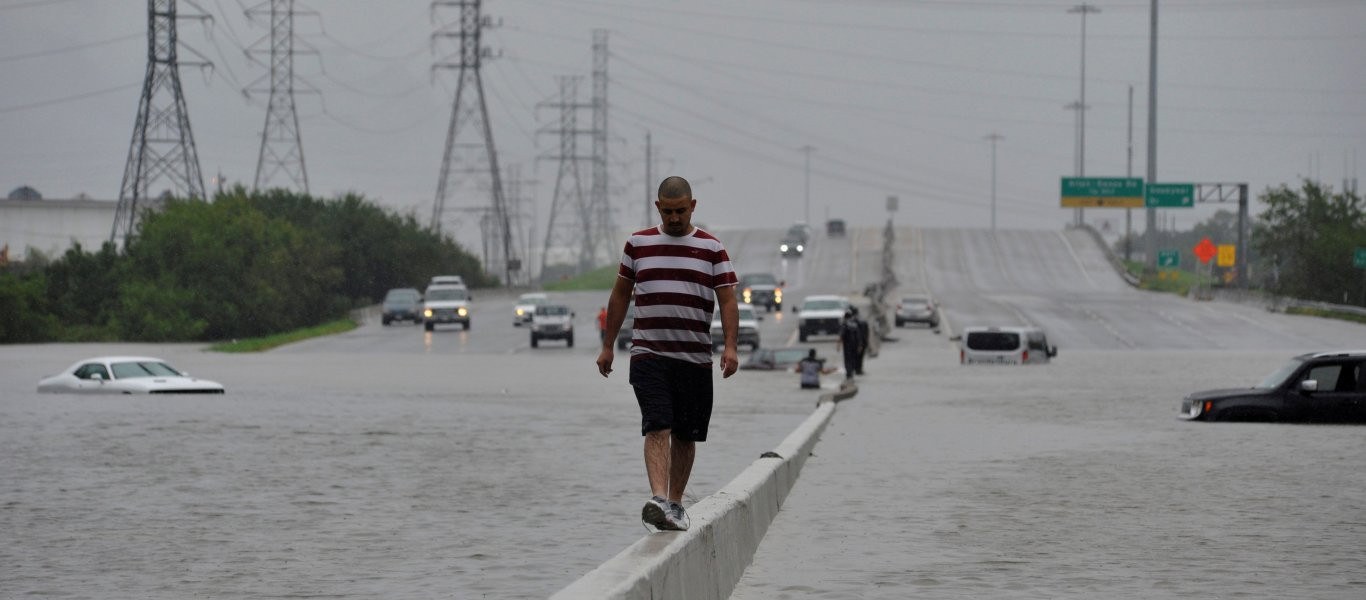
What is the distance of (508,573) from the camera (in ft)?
36.2

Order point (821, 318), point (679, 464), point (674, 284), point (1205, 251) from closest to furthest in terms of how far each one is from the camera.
→ point (674, 284) < point (679, 464) < point (821, 318) < point (1205, 251)

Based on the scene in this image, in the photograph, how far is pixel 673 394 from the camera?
961 cm

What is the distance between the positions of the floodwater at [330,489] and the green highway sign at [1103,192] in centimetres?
7782

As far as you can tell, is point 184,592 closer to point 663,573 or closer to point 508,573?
point 508,573

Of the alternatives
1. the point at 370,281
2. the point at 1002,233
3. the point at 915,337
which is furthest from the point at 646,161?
the point at 915,337

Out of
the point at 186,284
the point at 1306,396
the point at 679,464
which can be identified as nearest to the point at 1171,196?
the point at 186,284

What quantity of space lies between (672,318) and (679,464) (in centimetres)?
82

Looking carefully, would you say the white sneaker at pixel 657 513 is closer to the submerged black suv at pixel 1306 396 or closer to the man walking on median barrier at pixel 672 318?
the man walking on median barrier at pixel 672 318

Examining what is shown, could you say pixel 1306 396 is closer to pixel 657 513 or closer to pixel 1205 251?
pixel 657 513

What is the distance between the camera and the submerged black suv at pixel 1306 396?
25.1 metres

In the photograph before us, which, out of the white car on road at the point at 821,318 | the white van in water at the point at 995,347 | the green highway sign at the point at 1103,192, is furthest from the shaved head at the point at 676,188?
the green highway sign at the point at 1103,192

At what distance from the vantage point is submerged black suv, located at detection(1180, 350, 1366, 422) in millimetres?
25109

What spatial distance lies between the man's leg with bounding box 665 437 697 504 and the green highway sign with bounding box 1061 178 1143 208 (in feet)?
341

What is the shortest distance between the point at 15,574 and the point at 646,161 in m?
167
